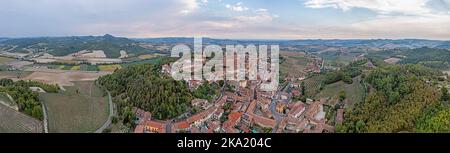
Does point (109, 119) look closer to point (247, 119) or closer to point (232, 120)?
point (232, 120)

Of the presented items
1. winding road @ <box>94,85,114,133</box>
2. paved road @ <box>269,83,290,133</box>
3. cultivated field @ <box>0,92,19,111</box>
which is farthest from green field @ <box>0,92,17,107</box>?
paved road @ <box>269,83,290,133</box>

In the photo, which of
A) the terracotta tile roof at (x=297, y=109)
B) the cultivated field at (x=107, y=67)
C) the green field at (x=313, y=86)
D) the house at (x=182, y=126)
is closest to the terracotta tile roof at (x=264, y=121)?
the terracotta tile roof at (x=297, y=109)

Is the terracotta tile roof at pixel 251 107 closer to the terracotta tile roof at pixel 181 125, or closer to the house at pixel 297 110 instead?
the house at pixel 297 110

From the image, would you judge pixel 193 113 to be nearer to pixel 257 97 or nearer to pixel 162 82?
A: pixel 162 82

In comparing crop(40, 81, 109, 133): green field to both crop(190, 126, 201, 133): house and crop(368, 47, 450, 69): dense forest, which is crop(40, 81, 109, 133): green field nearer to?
crop(190, 126, 201, 133): house
